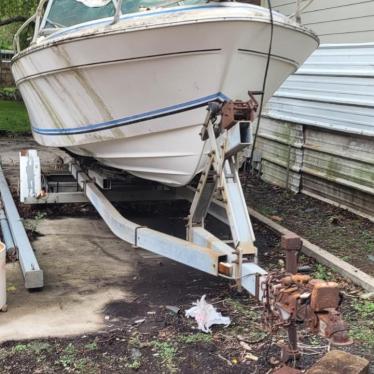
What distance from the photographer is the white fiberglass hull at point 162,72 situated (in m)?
4.14

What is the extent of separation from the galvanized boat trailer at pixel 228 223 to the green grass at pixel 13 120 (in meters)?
7.60

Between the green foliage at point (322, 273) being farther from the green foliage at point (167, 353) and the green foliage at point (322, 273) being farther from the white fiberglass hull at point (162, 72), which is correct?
the green foliage at point (167, 353)

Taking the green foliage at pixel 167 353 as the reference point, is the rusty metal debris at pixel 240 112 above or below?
above

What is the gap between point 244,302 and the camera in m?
4.02

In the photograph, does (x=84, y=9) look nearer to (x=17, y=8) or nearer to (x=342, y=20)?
(x=342, y=20)

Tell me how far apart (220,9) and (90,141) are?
181cm

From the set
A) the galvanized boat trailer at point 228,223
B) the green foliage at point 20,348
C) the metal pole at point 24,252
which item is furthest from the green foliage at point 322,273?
the green foliage at point 20,348

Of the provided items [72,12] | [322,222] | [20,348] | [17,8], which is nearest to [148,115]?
[72,12]

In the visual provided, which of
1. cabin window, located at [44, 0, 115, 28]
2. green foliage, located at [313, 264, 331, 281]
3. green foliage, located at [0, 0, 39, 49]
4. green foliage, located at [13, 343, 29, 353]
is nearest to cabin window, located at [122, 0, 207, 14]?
cabin window, located at [44, 0, 115, 28]

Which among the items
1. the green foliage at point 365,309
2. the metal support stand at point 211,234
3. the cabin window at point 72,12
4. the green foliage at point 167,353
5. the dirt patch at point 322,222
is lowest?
the green foliage at point 167,353

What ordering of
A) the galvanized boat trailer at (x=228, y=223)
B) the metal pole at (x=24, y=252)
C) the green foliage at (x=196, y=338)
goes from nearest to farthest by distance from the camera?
the galvanized boat trailer at (x=228, y=223) < the green foliage at (x=196, y=338) < the metal pole at (x=24, y=252)

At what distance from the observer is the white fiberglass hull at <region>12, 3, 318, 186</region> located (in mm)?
4141

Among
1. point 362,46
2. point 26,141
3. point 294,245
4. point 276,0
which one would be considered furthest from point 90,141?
point 26,141

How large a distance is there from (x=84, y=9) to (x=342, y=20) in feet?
10.6
